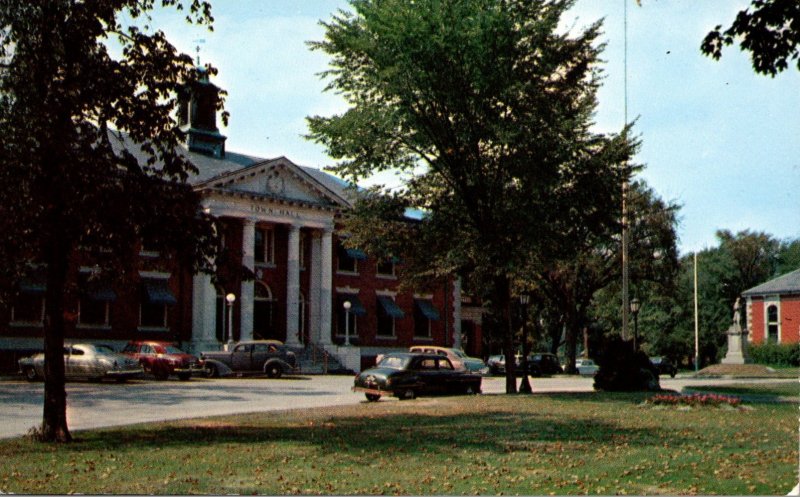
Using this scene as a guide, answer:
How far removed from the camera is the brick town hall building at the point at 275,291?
39.8 meters

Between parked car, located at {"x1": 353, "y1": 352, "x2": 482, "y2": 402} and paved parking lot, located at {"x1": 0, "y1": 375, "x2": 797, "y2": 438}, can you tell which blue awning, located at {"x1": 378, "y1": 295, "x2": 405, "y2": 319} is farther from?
parked car, located at {"x1": 353, "y1": 352, "x2": 482, "y2": 402}

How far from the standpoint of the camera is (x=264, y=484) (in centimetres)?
1000

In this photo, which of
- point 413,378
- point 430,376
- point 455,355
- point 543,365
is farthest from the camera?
point 543,365

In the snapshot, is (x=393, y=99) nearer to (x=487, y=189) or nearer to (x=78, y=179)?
(x=487, y=189)

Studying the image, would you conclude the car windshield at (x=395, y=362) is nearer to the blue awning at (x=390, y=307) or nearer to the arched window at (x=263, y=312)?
the arched window at (x=263, y=312)

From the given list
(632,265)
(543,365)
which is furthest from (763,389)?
(543,365)

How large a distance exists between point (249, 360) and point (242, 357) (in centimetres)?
32

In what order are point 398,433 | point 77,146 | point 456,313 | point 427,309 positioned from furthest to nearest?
point 456,313, point 427,309, point 398,433, point 77,146

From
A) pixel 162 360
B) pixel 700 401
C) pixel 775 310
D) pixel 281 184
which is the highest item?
pixel 281 184

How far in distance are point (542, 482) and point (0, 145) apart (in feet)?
30.4

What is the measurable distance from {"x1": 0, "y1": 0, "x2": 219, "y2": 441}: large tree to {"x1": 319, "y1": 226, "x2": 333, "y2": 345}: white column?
33.4m

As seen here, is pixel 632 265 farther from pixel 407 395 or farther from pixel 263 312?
pixel 407 395

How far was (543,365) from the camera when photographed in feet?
168

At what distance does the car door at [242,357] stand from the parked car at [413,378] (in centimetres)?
1164
